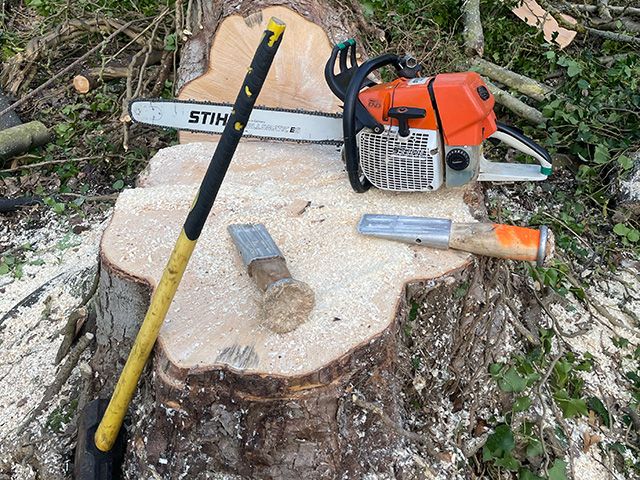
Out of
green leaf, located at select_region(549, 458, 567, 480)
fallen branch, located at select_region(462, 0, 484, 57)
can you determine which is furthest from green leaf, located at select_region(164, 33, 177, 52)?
green leaf, located at select_region(549, 458, 567, 480)

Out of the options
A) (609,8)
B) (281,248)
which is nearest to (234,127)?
(281,248)

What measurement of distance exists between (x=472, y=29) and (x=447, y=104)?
2.07 metres

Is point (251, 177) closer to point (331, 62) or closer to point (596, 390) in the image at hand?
point (331, 62)

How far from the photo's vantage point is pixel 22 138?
327cm

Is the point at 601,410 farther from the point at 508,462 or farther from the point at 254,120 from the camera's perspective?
the point at 254,120

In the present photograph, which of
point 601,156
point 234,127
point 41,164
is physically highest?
point 234,127

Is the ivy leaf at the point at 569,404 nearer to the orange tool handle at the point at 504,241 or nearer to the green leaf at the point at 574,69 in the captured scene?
the orange tool handle at the point at 504,241

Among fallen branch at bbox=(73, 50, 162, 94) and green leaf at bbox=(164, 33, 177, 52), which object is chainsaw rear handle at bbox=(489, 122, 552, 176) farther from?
fallen branch at bbox=(73, 50, 162, 94)

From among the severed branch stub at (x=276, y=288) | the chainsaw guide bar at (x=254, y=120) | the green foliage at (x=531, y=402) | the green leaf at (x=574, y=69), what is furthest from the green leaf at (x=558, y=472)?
the green leaf at (x=574, y=69)

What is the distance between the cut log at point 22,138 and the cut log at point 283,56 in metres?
1.15

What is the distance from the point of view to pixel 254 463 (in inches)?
58.4

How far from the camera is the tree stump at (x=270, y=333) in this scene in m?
1.39

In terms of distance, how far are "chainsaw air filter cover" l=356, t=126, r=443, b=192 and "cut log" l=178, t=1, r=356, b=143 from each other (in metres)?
0.70

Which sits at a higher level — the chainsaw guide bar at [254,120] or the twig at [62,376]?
the chainsaw guide bar at [254,120]
